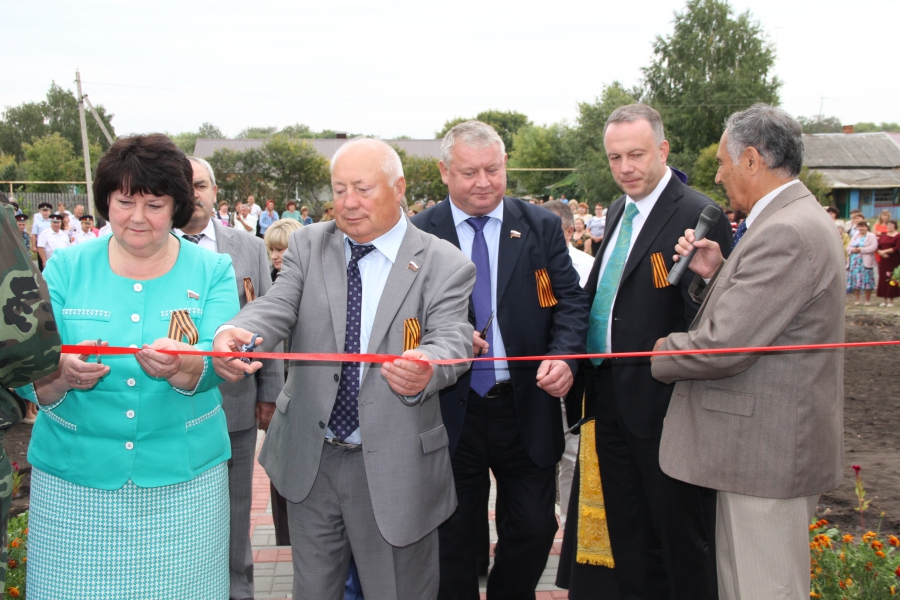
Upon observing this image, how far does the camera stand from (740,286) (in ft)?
9.06

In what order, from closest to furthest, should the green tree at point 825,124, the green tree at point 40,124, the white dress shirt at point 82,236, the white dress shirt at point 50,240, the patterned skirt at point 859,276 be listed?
the white dress shirt at point 50,240 < the patterned skirt at point 859,276 < the white dress shirt at point 82,236 < the green tree at point 40,124 < the green tree at point 825,124

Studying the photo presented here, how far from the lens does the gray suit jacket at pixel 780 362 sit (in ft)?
8.81

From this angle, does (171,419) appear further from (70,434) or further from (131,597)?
(131,597)

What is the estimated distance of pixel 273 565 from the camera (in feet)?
14.9

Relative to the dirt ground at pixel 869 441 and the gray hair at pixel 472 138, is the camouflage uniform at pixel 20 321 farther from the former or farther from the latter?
the dirt ground at pixel 869 441

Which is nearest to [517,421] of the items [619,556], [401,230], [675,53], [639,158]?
[619,556]

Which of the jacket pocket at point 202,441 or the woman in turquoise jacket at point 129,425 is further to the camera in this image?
the jacket pocket at point 202,441

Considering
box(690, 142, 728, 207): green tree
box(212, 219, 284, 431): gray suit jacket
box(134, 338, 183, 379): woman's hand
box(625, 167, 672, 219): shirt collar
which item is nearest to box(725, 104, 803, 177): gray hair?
box(625, 167, 672, 219): shirt collar

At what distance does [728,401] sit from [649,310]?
0.75 meters

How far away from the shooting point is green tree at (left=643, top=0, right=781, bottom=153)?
46.2 metres

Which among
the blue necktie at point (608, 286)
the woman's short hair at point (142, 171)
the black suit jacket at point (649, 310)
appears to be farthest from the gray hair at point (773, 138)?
the woman's short hair at point (142, 171)

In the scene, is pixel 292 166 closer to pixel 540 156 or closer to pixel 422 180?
pixel 422 180

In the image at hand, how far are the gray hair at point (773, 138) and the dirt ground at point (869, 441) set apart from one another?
10.2 feet

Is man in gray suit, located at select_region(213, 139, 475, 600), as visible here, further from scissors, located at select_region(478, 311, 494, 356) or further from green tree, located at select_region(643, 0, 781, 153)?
green tree, located at select_region(643, 0, 781, 153)
